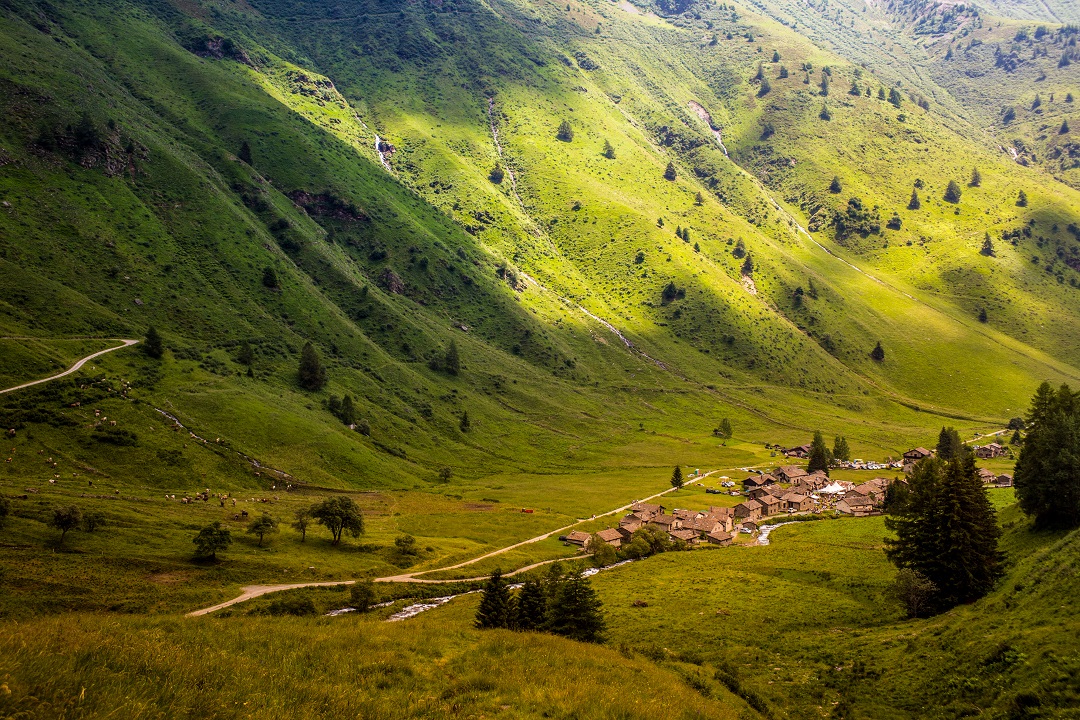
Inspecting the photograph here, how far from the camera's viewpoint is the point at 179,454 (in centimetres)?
9081

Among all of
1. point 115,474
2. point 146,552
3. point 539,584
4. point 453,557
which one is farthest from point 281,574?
point 539,584

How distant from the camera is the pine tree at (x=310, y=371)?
131 m

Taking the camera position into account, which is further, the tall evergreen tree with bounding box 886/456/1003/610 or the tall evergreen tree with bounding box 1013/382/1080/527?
the tall evergreen tree with bounding box 1013/382/1080/527

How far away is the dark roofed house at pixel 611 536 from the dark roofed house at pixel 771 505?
33.4 metres

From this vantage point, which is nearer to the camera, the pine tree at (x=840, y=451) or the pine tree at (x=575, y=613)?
the pine tree at (x=575, y=613)

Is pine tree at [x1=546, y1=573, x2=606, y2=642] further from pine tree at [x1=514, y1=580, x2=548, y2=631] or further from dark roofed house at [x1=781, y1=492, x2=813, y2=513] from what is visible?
dark roofed house at [x1=781, y1=492, x2=813, y2=513]

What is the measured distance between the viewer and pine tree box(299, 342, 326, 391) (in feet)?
430

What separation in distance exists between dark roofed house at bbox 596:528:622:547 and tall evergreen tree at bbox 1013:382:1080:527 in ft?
177

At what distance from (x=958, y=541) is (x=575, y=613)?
1185 inches

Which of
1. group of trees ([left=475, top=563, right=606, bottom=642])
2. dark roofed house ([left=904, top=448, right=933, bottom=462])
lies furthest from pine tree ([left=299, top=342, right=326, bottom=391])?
dark roofed house ([left=904, top=448, right=933, bottom=462])

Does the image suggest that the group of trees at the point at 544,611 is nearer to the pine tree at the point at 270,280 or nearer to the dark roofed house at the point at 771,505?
the dark roofed house at the point at 771,505

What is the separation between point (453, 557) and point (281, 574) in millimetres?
23430

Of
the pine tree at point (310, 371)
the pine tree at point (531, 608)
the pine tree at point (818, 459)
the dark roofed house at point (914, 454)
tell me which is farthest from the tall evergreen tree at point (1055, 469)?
the pine tree at point (310, 371)

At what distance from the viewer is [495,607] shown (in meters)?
36.3
